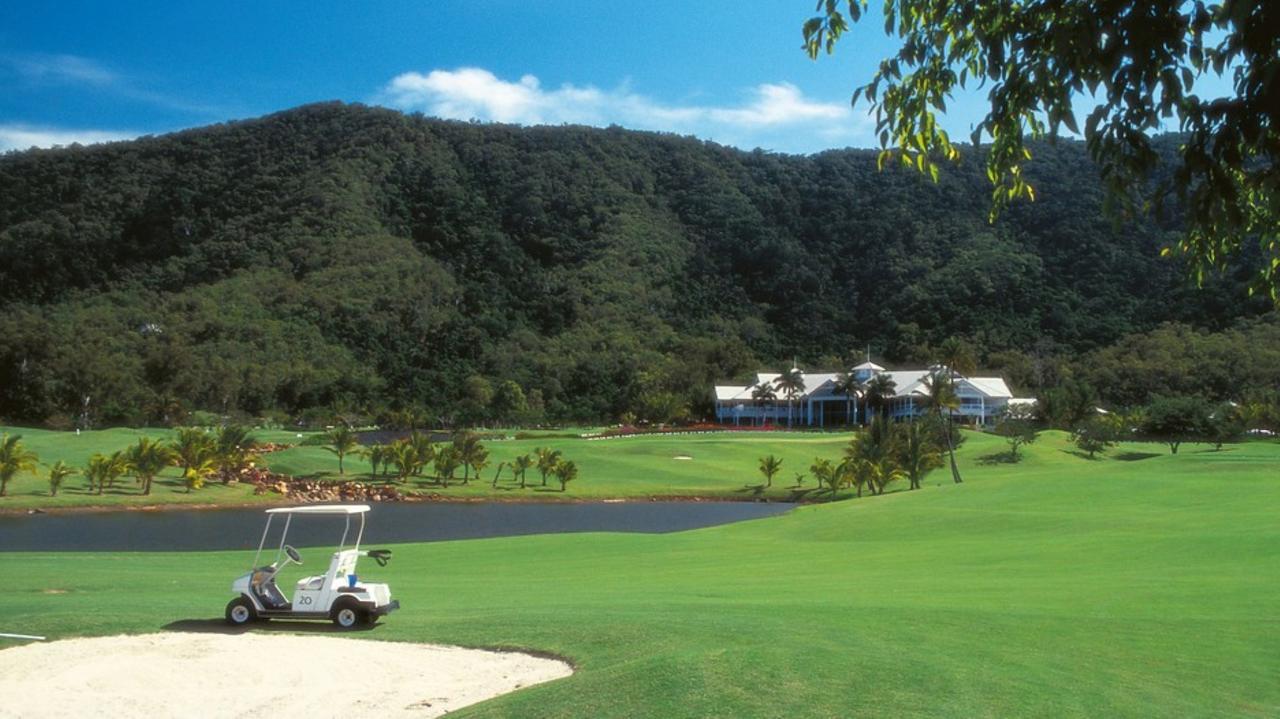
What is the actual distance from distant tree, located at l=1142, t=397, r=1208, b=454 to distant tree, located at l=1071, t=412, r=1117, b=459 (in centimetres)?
617

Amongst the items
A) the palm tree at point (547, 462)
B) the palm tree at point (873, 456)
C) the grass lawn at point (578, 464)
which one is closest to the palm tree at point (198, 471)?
the grass lawn at point (578, 464)

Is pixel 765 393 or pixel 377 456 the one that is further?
pixel 765 393

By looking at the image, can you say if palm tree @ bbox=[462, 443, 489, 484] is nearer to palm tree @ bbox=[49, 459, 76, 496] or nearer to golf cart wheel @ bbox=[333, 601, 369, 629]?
palm tree @ bbox=[49, 459, 76, 496]

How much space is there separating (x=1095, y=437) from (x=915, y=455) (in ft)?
70.1

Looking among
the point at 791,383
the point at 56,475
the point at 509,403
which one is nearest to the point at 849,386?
the point at 791,383

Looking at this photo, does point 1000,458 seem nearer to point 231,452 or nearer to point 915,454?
point 915,454

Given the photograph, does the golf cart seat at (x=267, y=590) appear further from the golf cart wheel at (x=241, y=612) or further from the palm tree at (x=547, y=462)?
the palm tree at (x=547, y=462)

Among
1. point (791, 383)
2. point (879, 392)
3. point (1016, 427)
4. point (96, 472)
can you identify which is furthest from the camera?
point (791, 383)

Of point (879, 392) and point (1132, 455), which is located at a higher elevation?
point (879, 392)

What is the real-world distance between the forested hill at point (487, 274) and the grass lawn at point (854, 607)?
8065 centimetres

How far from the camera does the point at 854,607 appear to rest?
51.9ft

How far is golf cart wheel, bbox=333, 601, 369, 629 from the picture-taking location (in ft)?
51.1

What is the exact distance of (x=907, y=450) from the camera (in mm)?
66188

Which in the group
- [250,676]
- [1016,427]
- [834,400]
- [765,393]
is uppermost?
[765,393]
